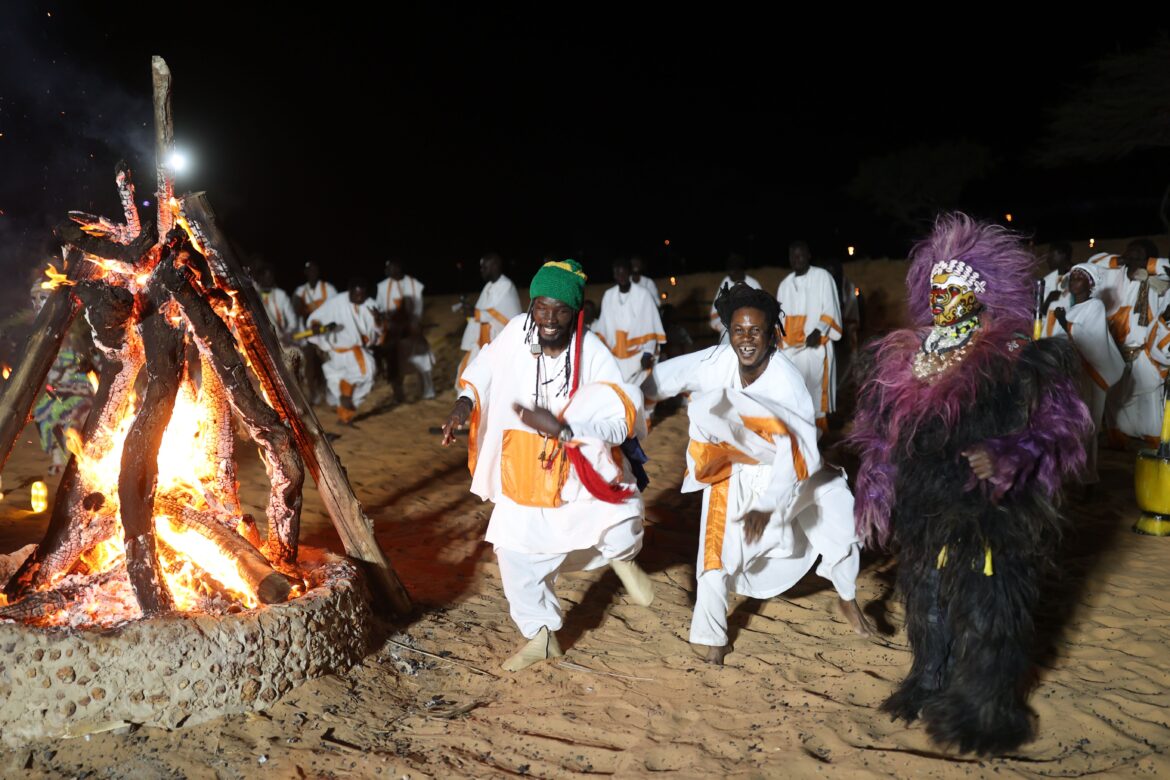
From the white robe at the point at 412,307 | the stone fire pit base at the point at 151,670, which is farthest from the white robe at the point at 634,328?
the stone fire pit base at the point at 151,670

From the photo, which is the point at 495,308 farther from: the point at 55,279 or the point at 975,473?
the point at 975,473

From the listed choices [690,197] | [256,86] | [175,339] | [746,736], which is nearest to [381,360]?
[175,339]

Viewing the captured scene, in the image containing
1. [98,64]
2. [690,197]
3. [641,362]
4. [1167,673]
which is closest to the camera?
[1167,673]

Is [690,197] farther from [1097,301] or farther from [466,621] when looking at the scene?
[466,621]

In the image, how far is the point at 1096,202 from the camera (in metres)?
26.3

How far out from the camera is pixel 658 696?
15.6 ft

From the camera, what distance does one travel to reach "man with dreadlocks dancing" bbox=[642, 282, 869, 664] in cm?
502

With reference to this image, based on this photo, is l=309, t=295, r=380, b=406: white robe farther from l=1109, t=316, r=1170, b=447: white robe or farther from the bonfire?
l=1109, t=316, r=1170, b=447: white robe

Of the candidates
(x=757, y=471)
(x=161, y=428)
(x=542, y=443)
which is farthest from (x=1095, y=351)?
(x=161, y=428)

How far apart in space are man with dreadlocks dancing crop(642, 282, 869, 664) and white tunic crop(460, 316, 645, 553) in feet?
1.17

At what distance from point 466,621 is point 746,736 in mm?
1975

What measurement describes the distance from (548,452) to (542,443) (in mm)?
62

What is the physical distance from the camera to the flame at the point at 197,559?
15.3 feet

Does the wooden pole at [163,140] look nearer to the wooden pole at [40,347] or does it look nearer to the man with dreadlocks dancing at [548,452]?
the wooden pole at [40,347]
